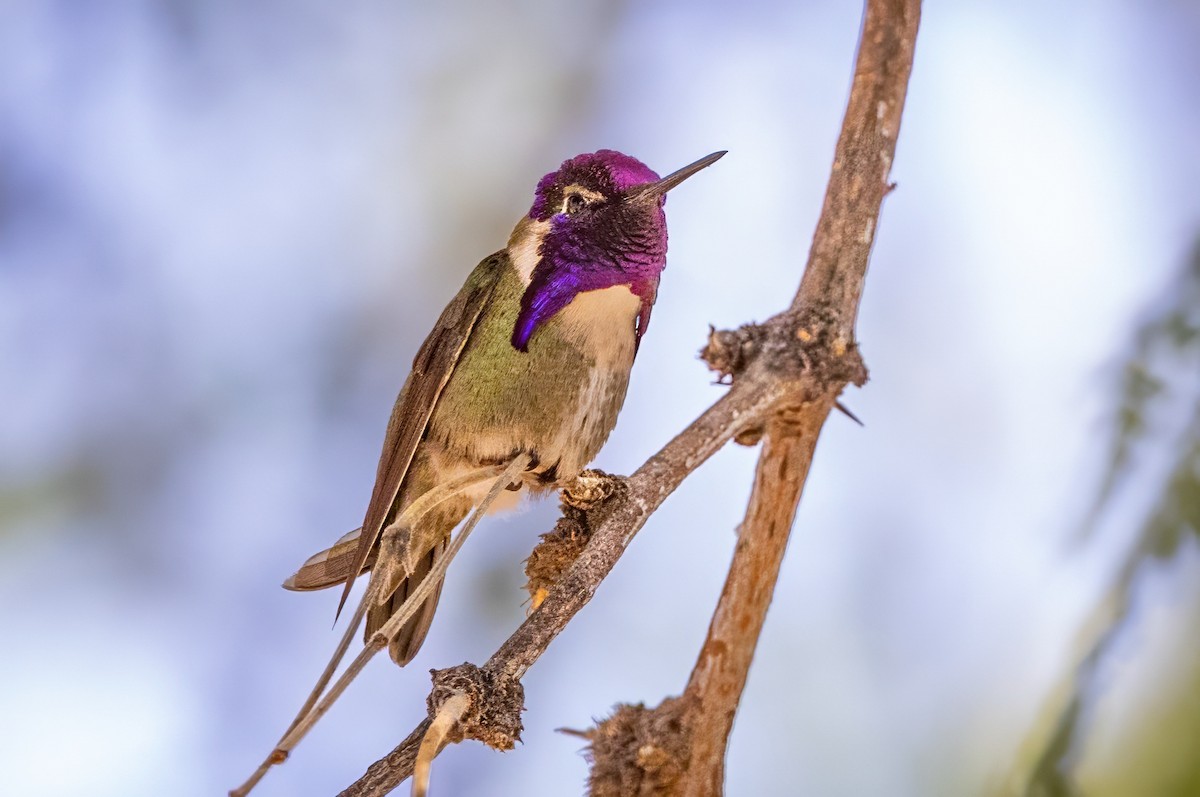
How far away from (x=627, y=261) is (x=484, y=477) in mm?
326

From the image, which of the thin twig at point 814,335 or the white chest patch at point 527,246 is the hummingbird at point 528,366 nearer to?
the white chest patch at point 527,246

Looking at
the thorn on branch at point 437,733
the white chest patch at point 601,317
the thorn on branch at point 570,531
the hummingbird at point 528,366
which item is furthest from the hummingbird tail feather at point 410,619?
the thorn on branch at point 437,733

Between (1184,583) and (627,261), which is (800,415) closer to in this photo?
(627,261)

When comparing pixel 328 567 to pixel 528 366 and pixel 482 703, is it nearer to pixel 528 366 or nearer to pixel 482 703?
pixel 528 366

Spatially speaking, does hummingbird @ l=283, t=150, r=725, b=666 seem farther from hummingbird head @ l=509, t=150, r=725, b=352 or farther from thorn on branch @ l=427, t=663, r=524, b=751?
thorn on branch @ l=427, t=663, r=524, b=751

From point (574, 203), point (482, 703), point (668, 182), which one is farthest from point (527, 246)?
point (482, 703)

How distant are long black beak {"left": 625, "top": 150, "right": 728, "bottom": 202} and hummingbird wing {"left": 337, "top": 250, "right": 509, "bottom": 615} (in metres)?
0.21

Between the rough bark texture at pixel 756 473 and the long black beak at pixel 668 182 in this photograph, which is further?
the long black beak at pixel 668 182

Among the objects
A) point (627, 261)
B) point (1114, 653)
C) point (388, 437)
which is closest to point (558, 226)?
point (627, 261)

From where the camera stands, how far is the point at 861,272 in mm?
1337

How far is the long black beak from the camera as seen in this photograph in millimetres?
1463

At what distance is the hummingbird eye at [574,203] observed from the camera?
5.05ft

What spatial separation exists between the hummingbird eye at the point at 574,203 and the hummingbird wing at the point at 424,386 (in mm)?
119

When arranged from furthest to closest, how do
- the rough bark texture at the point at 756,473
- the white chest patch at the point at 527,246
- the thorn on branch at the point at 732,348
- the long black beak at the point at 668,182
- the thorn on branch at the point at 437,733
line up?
the white chest patch at the point at 527,246 → the long black beak at the point at 668,182 → the thorn on branch at the point at 732,348 → the rough bark texture at the point at 756,473 → the thorn on branch at the point at 437,733
